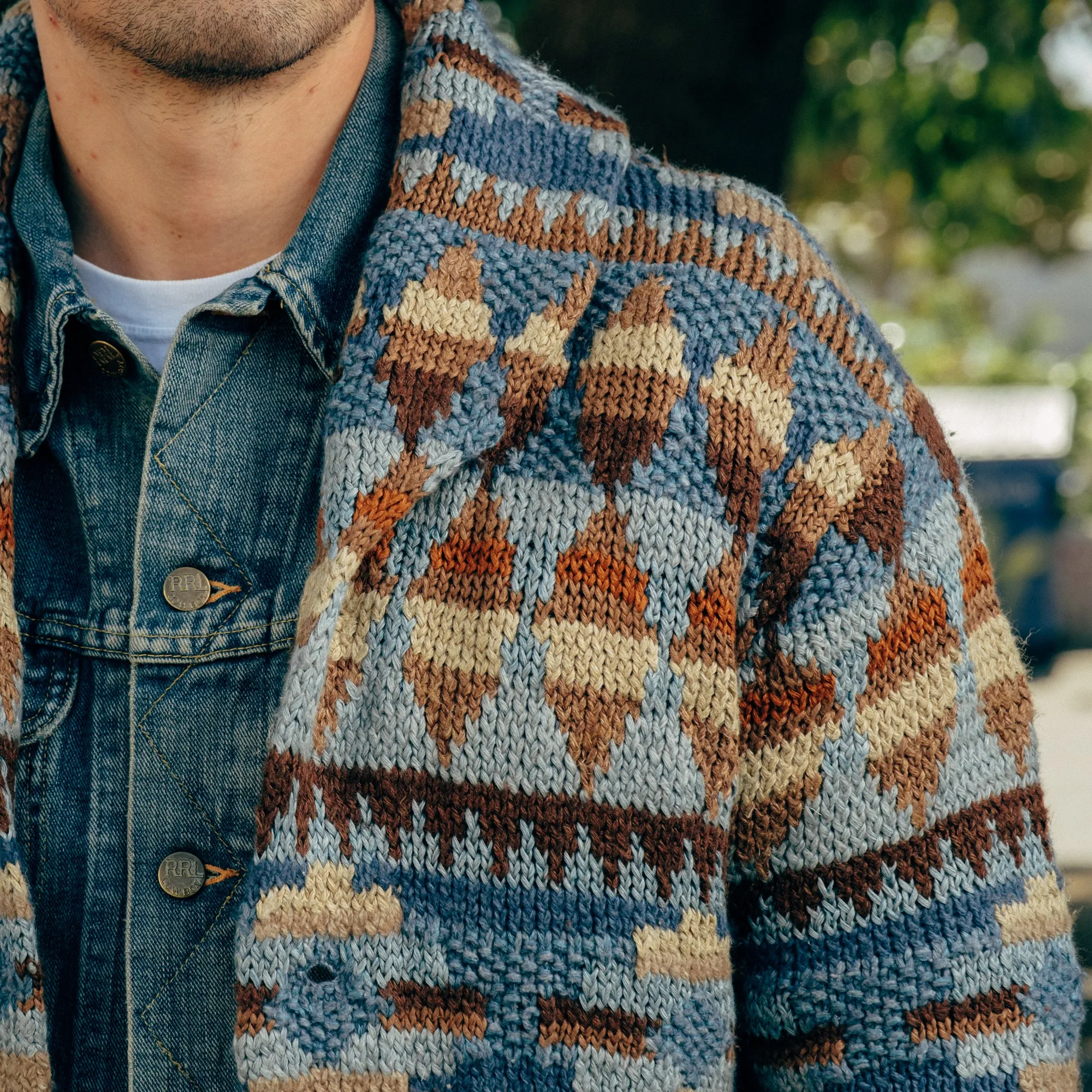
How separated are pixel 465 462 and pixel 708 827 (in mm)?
497

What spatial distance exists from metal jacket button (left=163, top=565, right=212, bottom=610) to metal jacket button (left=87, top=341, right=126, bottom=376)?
11.3 inches

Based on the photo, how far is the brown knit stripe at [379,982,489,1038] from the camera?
4.31ft

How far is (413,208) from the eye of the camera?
4.60 ft

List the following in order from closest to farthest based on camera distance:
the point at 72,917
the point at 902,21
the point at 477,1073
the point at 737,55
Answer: the point at 477,1073
the point at 72,917
the point at 737,55
the point at 902,21

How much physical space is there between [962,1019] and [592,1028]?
0.41m

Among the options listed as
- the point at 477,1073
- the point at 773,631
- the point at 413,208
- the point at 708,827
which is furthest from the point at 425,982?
the point at 413,208

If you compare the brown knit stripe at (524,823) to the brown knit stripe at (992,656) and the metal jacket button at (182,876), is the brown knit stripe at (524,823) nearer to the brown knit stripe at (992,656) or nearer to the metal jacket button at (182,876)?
the metal jacket button at (182,876)

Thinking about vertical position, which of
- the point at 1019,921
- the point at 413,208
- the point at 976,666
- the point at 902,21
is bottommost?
the point at 1019,921

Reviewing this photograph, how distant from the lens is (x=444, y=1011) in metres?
1.32

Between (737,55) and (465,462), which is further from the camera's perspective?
(737,55)

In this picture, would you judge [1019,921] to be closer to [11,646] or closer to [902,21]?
[11,646]

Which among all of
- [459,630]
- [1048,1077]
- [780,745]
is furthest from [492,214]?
[1048,1077]

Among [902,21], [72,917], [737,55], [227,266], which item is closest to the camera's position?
[72,917]

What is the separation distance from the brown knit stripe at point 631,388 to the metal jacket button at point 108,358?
0.60m
